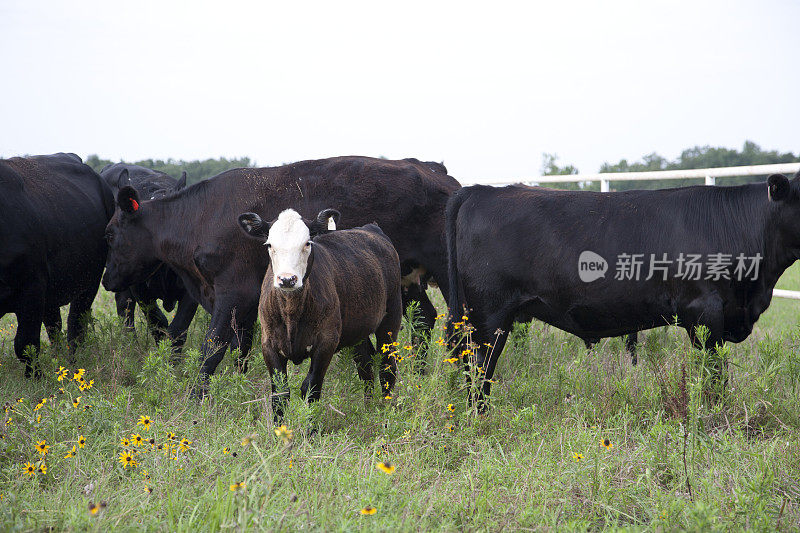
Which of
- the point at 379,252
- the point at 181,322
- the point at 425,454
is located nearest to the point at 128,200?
the point at 181,322

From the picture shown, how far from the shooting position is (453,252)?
19.7 feet

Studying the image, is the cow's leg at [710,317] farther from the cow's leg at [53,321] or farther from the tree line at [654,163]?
the tree line at [654,163]

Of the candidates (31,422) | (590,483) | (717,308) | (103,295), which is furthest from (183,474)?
(103,295)

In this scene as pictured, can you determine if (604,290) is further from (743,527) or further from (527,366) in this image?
(743,527)

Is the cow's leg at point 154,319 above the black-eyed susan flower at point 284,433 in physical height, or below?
below

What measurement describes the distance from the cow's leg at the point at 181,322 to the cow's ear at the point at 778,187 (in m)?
5.28

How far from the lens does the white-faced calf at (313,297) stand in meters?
4.69

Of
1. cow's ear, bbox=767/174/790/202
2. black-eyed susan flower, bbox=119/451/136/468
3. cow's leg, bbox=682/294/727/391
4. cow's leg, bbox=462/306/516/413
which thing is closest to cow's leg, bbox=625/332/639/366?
cow's leg, bbox=682/294/727/391

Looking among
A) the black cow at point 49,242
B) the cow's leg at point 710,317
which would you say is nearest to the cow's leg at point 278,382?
the black cow at point 49,242

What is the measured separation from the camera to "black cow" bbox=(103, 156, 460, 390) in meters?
6.41

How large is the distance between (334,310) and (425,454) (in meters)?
1.19

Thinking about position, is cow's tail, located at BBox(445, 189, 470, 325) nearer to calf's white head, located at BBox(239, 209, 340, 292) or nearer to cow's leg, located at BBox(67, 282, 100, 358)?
calf's white head, located at BBox(239, 209, 340, 292)

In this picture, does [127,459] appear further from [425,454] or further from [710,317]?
[710,317]

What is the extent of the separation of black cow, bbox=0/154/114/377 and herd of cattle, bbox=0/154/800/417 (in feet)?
0.06
